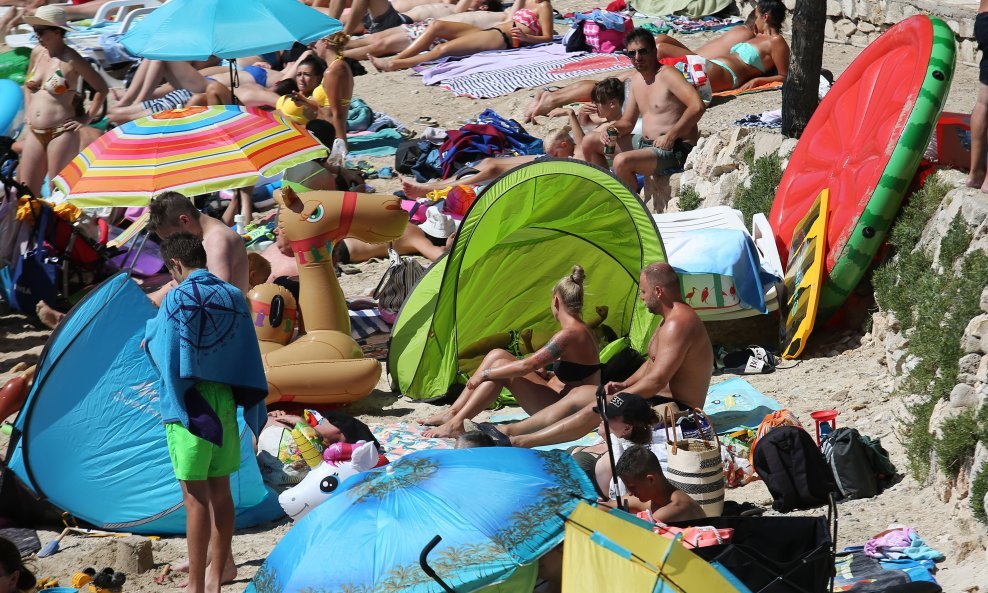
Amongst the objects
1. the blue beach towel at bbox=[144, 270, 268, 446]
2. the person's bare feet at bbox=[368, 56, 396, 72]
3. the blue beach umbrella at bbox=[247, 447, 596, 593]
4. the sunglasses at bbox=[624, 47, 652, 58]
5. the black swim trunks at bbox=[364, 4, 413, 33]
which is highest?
the blue beach towel at bbox=[144, 270, 268, 446]

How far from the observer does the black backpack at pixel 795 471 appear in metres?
5.55

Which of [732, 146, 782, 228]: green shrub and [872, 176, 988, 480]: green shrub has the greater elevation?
[872, 176, 988, 480]: green shrub

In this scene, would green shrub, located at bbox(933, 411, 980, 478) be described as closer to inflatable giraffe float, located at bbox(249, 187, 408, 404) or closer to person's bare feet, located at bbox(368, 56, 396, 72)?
inflatable giraffe float, located at bbox(249, 187, 408, 404)

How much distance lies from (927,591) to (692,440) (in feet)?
3.85

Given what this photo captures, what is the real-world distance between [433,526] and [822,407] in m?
3.29

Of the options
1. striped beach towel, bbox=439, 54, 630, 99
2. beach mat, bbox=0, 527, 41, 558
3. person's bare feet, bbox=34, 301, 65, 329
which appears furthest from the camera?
striped beach towel, bbox=439, 54, 630, 99

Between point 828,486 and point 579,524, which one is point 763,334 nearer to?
point 828,486

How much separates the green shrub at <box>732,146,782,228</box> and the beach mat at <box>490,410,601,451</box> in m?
2.47

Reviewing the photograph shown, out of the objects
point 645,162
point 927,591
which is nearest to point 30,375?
point 927,591

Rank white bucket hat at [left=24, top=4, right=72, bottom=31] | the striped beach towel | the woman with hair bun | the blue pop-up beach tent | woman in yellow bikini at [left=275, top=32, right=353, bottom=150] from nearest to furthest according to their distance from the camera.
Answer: the woman with hair bun → the blue pop-up beach tent → white bucket hat at [left=24, top=4, right=72, bottom=31] → woman in yellow bikini at [left=275, top=32, right=353, bottom=150] → the striped beach towel

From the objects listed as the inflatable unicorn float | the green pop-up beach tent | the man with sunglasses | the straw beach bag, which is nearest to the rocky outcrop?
the man with sunglasses

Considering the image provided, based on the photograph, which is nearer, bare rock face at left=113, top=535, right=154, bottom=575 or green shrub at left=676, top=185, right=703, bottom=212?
bare rock face at left=113, top=535, right=154, bottom=575

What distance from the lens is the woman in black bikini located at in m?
6.89

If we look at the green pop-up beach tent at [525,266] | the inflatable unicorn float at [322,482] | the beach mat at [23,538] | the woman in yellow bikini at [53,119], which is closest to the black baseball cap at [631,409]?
the inflatable unicorn float at [322,482]
